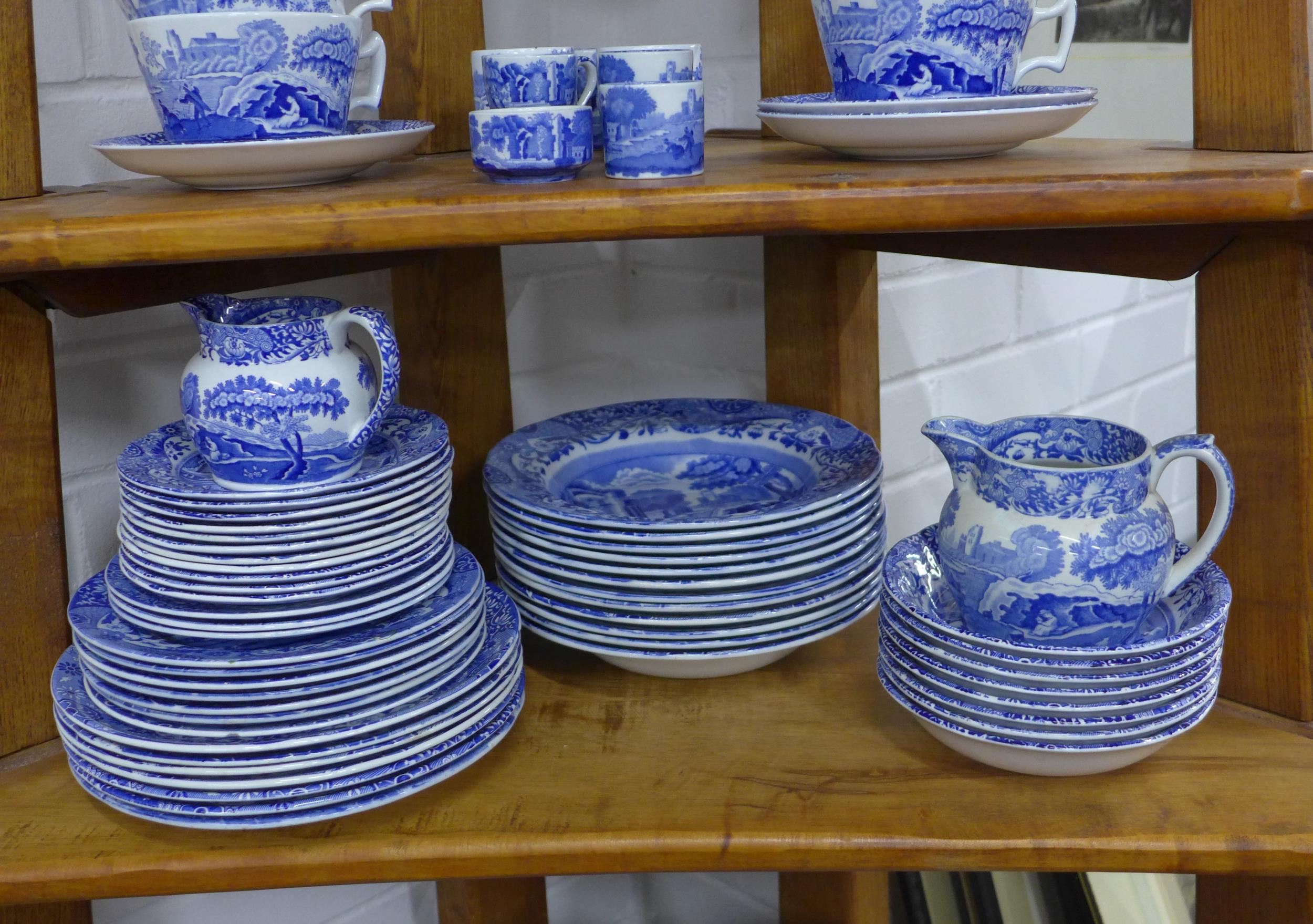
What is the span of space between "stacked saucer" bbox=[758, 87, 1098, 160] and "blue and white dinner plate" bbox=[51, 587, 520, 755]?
410mm

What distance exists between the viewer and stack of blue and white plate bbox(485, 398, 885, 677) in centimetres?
91

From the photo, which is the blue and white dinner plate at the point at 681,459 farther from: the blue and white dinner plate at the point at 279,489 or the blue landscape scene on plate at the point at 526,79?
the blue landscape scene on plate at the point at 526,79

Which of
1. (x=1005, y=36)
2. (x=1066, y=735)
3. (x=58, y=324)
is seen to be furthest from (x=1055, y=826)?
(x=58, y=324)

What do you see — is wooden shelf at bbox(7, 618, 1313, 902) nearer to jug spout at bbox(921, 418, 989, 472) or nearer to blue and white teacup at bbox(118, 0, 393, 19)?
jug spout at bbox(921, 418, 989, 472)

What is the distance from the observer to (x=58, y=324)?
39.3 inches

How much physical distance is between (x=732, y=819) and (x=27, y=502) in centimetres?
53

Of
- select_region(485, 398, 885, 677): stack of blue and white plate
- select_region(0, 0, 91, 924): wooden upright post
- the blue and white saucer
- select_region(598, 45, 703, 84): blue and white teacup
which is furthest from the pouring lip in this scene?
select_region(0, 0, 91, 924): wooden upright post

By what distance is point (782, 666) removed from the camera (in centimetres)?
100

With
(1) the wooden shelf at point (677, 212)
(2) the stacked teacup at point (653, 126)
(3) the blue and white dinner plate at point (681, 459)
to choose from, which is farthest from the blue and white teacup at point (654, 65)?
(3) the blue and white dinner plate at point (681, 459)

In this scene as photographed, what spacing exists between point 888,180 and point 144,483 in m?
0.50

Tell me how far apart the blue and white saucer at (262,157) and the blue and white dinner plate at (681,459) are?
0.94 feet

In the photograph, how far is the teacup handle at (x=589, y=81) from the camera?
0.90m

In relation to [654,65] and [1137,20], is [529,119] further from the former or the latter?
[1137,20]

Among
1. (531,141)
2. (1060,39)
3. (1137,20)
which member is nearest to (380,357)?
(531,141)
